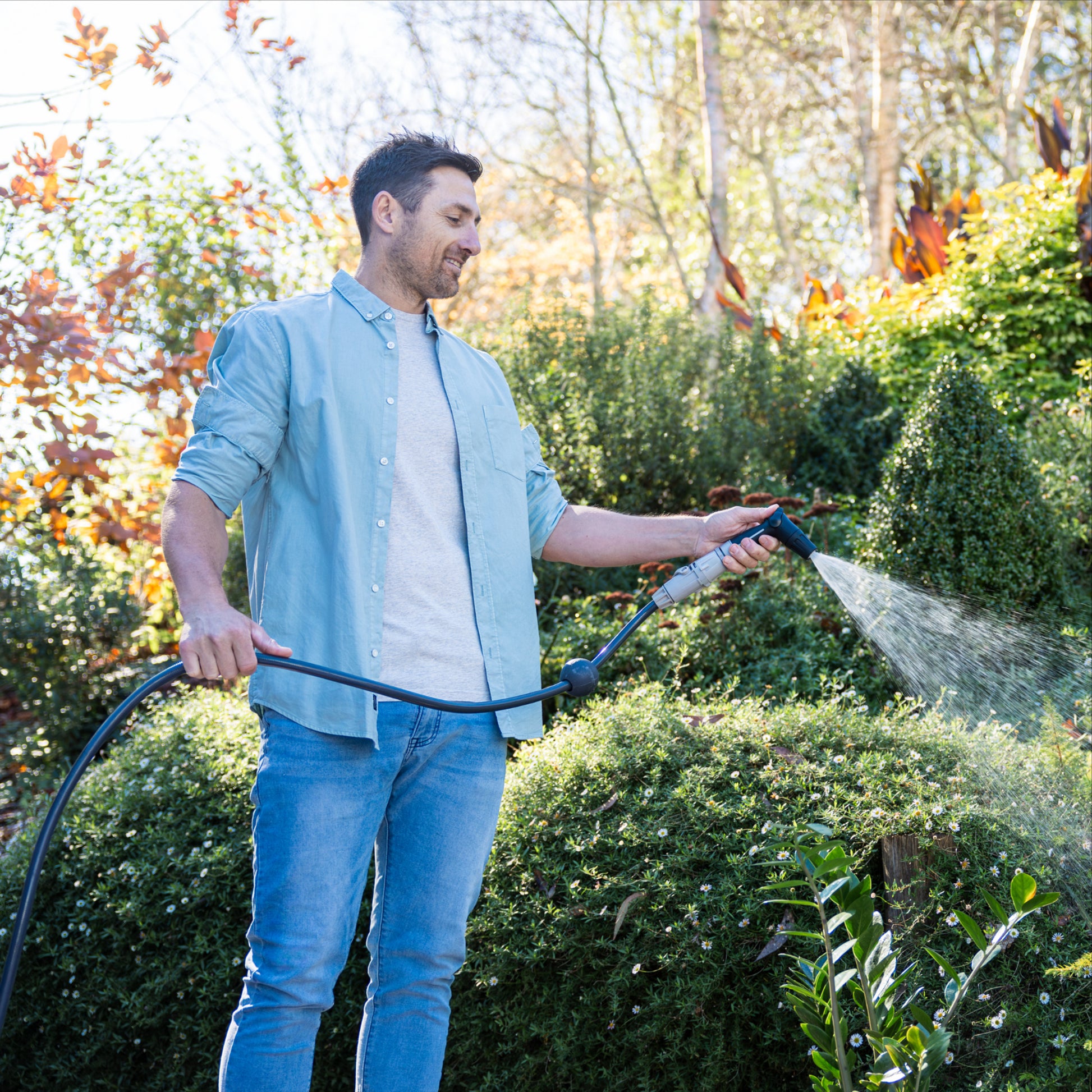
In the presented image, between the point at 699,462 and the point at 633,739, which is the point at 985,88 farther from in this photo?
the point at 633,739

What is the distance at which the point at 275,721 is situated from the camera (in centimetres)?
178

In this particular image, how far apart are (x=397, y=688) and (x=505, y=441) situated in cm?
59

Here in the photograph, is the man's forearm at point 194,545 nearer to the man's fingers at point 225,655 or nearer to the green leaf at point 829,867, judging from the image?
the man's fingers at point 225,655

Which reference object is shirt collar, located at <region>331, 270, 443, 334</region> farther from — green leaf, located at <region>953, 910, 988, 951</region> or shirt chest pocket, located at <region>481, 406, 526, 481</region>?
green leaf, located at <region>953, 910, 988, 951</region>

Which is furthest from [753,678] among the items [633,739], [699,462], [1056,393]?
[1056,393]

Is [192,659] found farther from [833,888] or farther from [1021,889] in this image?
[1021,889]

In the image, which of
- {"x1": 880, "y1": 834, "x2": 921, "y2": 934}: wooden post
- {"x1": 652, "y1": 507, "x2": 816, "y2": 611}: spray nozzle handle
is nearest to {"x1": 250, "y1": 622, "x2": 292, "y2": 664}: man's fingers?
{"x1": 652, "y1": 507, "x2": 816, "y2": 611}: spray nozzle handle

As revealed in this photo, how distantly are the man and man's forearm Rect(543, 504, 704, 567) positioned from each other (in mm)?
151

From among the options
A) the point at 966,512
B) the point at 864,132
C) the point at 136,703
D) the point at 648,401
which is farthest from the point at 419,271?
the point at 864,132

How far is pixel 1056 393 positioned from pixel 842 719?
404cm

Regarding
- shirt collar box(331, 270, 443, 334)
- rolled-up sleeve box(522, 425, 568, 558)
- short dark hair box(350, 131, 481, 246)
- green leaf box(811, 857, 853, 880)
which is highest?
short dark hair box(350, 131, 481, 246)

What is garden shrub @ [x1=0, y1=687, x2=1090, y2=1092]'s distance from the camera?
7.50ft

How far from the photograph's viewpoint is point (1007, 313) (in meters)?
6.25

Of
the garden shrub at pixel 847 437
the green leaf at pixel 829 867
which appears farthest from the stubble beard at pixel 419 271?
the garden shrub at pixel 847 437
